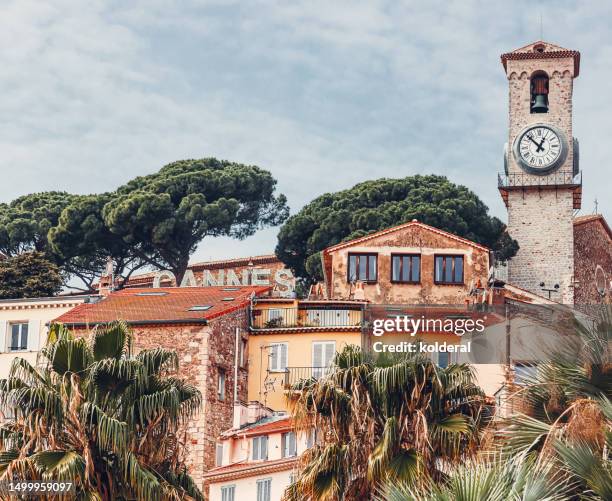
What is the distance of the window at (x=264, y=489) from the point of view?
45.1 metres

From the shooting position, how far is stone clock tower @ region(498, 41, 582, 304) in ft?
279

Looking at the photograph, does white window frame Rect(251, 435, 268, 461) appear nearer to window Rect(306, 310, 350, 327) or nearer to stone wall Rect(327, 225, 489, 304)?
window Rect(306, 310, 350, 327)

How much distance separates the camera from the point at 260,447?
48531mm

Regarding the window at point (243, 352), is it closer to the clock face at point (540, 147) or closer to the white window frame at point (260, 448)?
the white window frame at point (260, 448)

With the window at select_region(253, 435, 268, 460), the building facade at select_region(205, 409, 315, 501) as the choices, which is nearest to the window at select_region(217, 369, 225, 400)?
the building facade at select_region(205, 409, 315, 501)

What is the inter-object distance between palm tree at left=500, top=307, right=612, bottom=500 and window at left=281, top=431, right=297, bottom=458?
22623 mm

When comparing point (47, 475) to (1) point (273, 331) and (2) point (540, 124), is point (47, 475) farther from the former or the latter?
(2) point (540, 124)

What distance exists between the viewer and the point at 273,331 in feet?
190

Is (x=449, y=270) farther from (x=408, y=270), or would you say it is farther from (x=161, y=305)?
(x=161, y=305)

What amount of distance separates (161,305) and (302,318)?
5423 millimetres

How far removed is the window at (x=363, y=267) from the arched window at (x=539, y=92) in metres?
25.1

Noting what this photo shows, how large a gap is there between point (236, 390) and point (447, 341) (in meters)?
7.71

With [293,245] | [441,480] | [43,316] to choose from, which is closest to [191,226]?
[293,245]

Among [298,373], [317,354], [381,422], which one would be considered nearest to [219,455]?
[298,373]
